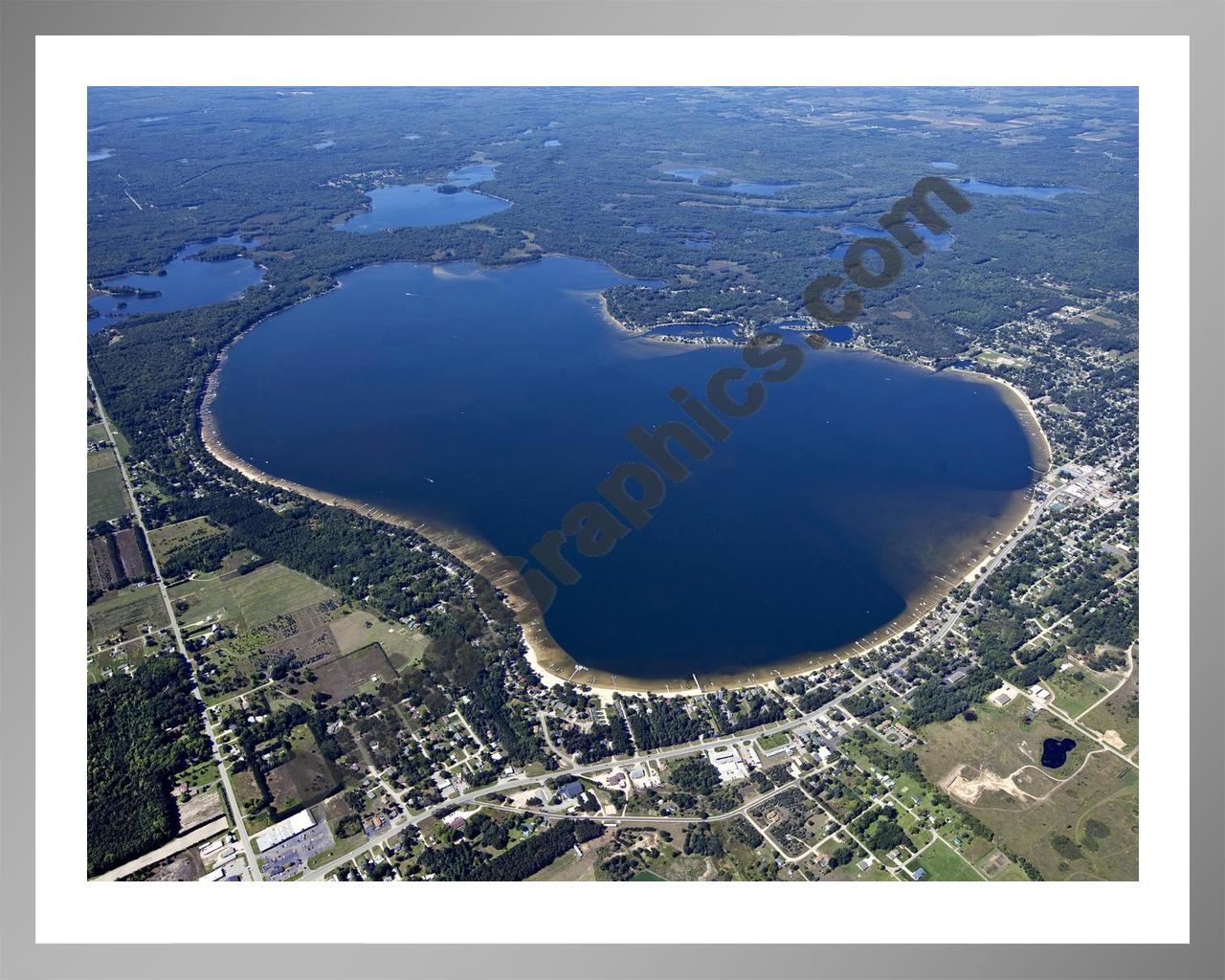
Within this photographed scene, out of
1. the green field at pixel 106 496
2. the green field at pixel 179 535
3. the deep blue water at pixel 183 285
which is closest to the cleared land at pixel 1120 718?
the green field at pixel 179 535

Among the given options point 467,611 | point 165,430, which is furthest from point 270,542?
point 165,430

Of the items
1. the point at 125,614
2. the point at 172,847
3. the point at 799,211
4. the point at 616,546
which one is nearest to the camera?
the point at 172,847

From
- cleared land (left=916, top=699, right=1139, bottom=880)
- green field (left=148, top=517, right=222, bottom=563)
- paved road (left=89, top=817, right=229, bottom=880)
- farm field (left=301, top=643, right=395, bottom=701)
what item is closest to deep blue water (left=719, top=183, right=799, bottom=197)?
green field (left=148, top=517, right=222, bottom=563)

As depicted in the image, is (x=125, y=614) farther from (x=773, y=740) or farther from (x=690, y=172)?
(x=690, y=172)

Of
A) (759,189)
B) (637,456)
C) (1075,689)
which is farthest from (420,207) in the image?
(1075,689)

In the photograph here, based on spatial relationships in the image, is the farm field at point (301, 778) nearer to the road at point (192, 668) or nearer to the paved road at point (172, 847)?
the road at point (192, 668)
